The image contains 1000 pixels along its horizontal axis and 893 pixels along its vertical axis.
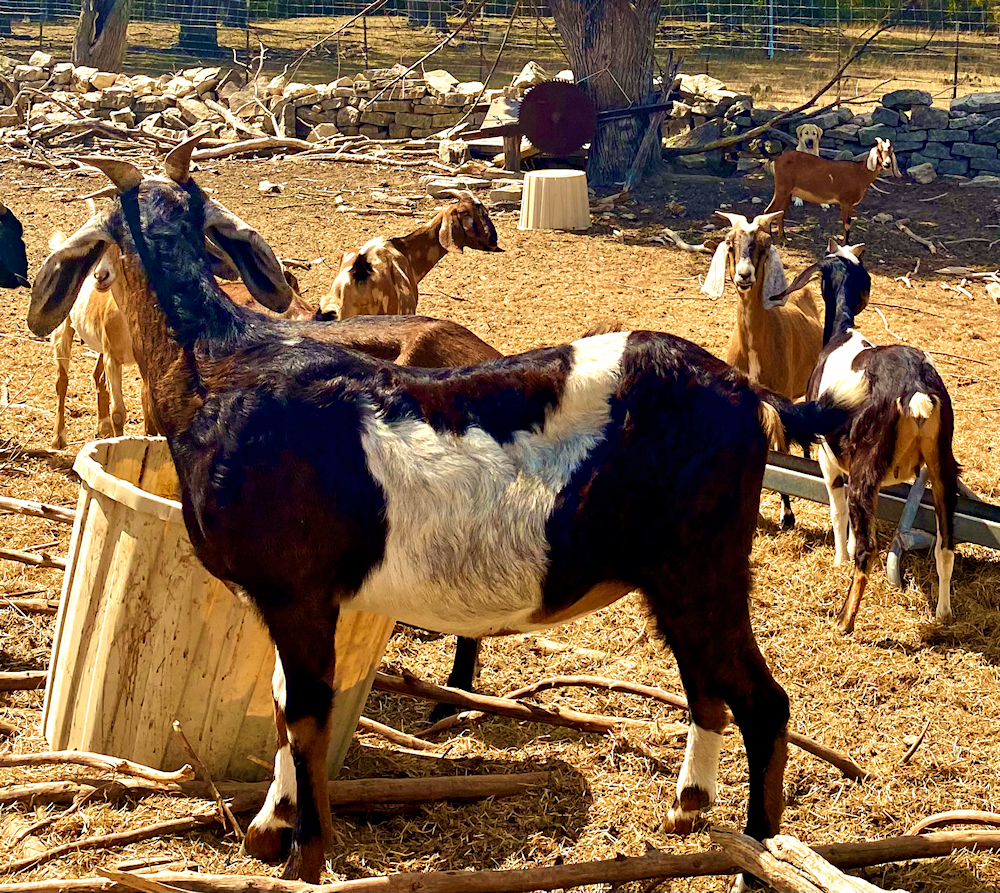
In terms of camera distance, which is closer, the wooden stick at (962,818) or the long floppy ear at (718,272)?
the wooden stick at (962,818)

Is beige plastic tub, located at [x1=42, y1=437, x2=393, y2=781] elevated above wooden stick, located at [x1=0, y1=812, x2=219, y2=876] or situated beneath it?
elevated above

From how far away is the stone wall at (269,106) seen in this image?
1969cm

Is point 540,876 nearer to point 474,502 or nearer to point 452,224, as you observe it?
point 474,502

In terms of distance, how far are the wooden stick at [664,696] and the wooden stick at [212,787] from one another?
134 cm

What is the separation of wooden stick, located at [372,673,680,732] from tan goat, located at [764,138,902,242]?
11500mm

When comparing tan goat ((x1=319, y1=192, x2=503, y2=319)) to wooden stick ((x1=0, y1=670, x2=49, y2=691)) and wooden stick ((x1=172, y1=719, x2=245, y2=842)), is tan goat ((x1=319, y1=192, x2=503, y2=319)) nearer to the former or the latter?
wooden stick ((x1=0, y1=670, x2=49, y2=691))

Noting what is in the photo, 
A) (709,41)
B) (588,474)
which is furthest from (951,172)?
(588,474)

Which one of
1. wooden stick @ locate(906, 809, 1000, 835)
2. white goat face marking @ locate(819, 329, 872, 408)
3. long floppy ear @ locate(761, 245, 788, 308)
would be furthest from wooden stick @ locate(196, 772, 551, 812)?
long floppy ear @ locate(761, 245, 788, 308)

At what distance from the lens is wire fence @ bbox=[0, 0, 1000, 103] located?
21.3 meters

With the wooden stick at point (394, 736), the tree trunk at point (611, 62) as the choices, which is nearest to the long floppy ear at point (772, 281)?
the wooden stick at point (394, 736)

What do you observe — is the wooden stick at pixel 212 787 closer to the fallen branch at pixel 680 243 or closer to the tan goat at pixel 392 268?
the tan goat at pixel 392 268

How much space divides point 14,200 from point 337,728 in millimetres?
13153

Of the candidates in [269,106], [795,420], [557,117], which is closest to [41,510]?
[795,420]

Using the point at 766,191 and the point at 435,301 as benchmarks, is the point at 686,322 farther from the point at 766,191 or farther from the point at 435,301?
the point at 766,191
